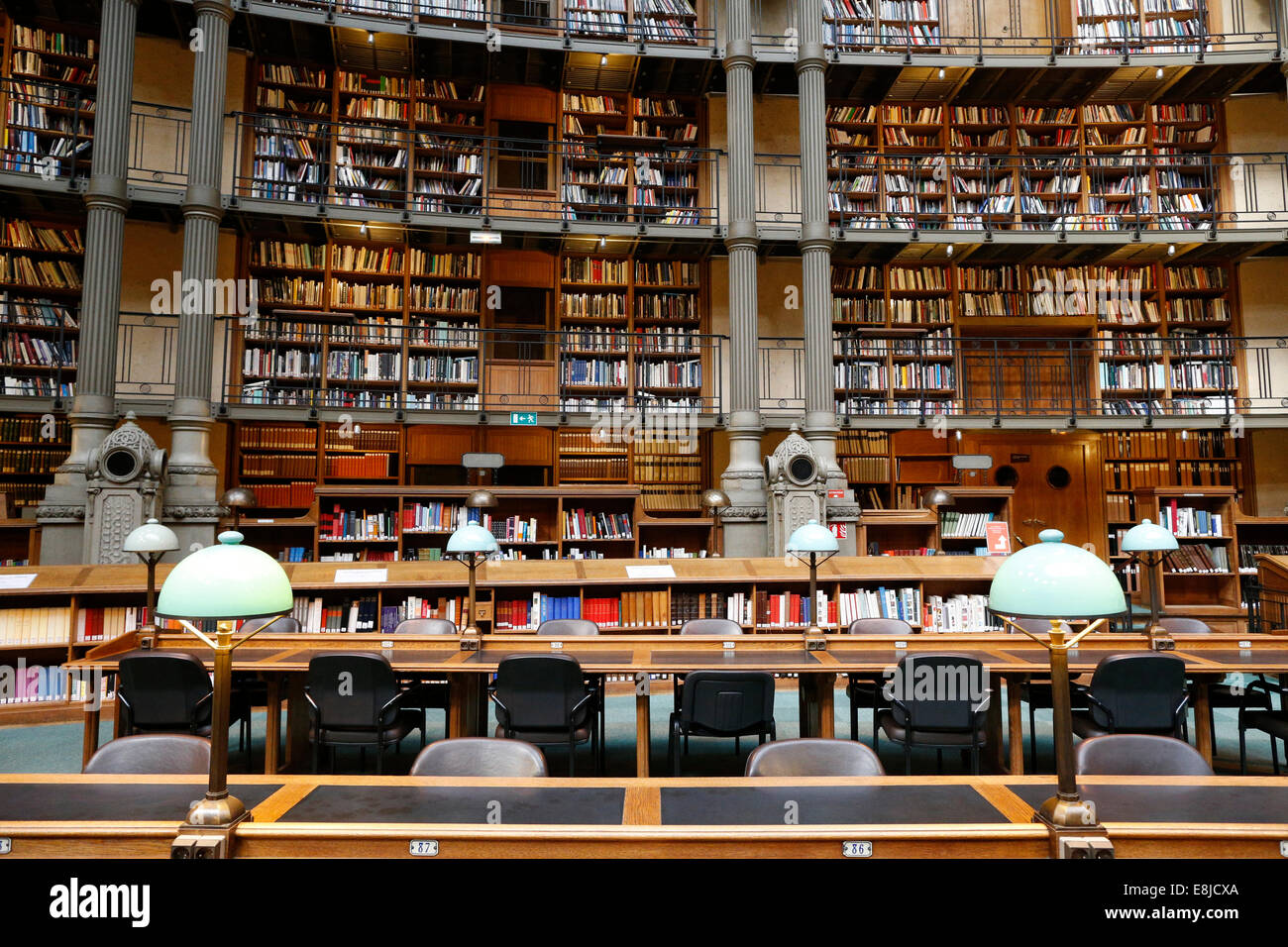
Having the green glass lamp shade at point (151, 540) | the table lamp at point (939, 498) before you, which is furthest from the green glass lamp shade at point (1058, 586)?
the table lamp at point (939, 498)

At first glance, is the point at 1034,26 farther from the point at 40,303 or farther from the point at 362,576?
the point at 40,303

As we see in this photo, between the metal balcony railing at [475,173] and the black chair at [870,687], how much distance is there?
18.2ft

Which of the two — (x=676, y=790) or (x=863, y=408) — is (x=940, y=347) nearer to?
(x=863, y=408)

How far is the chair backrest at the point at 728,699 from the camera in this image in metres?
3.44

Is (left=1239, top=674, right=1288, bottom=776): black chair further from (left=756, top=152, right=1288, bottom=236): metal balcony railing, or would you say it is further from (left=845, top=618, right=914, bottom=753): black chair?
(left=756, top=152, right=1288, bottom=236): metal balcony railing

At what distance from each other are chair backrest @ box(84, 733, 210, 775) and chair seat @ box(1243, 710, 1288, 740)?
459 cm

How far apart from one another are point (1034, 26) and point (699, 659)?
10.3 metres

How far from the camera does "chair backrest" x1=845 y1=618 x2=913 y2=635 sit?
4.76 meters

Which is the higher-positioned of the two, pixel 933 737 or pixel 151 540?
pixel 151 540

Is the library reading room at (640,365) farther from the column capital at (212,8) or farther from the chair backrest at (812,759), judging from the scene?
the chair backrest at (812,759)

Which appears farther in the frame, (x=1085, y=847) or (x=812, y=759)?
(x=812, y=759)

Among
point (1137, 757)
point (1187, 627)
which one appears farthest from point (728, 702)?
point (1187, 627)

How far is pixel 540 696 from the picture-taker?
3.50 meters

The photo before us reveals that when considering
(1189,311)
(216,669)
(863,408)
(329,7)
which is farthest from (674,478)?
(216,669)
